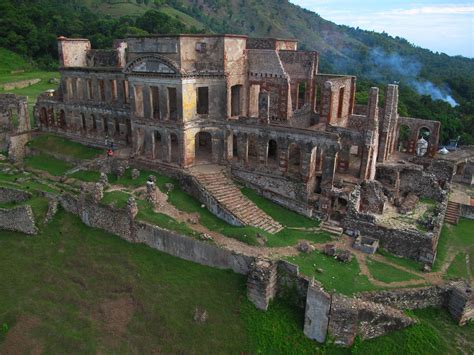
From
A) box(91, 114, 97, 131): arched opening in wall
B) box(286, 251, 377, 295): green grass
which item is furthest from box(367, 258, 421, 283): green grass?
box(91, 114, 97, 131): arched opening in wall

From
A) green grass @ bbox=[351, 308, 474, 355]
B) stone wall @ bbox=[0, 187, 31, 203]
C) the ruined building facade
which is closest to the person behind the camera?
green grass @ bbox=[351, 308, 474, 355]

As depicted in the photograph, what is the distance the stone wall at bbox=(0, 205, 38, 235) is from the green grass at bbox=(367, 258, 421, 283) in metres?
21.9

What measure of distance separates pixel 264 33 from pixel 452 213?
134 m

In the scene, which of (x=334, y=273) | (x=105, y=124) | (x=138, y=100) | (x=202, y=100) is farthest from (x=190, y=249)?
(x=105, y=124)

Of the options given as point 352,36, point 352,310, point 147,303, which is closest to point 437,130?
point 352,310

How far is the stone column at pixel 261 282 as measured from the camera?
2119 cm

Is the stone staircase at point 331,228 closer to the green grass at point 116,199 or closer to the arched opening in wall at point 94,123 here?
the green grass at point 116,199

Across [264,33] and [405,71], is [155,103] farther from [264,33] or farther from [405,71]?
[264,33]

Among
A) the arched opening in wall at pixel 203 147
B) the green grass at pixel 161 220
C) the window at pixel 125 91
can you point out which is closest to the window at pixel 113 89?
the window at pixel 125 91

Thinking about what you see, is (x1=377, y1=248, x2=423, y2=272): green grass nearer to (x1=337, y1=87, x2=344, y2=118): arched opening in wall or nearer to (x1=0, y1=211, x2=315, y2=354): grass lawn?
(x1=0, y1=211, x2=315, y2=354): grass lawn

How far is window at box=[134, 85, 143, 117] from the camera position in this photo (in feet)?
108

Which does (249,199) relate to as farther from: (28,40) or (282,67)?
(28,40)

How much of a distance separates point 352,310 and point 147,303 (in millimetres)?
10703

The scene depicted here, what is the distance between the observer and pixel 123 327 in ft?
71.6
